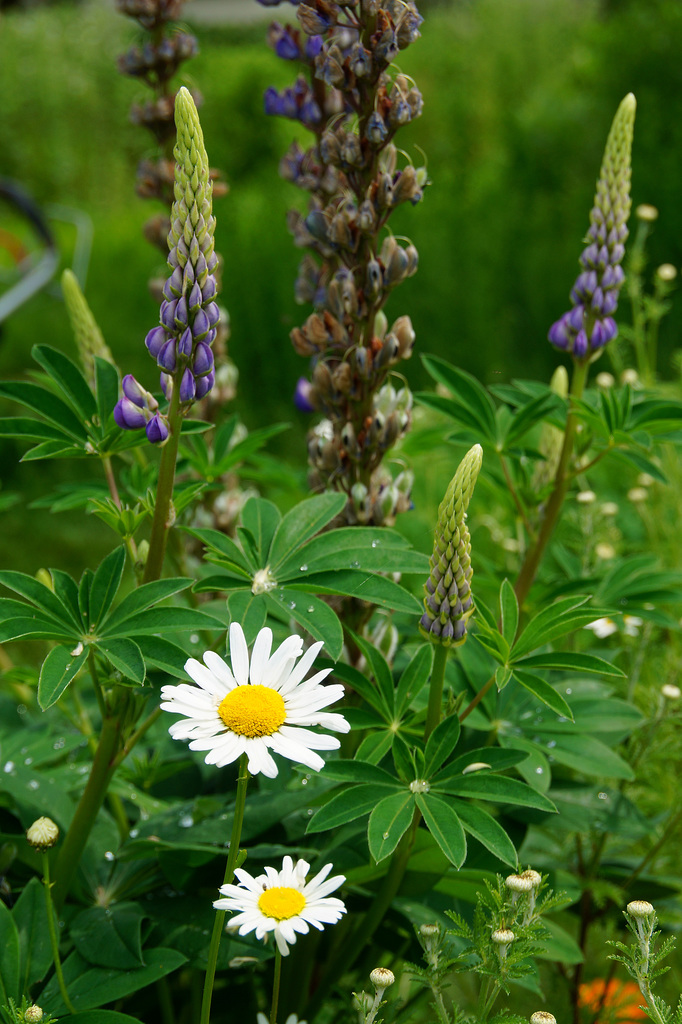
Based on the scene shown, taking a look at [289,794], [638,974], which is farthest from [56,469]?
[638,974]

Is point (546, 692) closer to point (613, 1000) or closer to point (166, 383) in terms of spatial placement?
point (166, 383)

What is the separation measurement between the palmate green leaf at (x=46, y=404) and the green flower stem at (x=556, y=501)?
2.63 ft

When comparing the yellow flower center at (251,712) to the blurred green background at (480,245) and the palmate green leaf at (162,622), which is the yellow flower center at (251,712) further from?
the blurred green background at (480,245)

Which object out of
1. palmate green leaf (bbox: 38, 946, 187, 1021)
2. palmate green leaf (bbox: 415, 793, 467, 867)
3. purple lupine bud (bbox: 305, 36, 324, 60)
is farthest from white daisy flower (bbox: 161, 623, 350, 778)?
purple lupine bud (bbox: 305, 36, 324, 60)

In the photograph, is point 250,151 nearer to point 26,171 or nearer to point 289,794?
point 26,171

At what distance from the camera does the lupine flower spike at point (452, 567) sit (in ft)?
3.97

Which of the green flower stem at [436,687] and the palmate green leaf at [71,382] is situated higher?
the palmate green leaf at [71,382]

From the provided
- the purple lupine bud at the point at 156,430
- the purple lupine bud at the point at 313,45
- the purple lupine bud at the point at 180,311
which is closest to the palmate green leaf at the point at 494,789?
the purple lupine bud at the point at 156,430

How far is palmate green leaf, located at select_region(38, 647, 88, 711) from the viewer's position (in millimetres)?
1144

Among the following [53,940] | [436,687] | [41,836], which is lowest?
[53,940]

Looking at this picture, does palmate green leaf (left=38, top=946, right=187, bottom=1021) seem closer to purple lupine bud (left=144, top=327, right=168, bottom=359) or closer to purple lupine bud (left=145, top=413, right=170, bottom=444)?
purple lupine bud (left=145, top=413, right=170, bottom=444)

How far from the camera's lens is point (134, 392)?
1.31 metres

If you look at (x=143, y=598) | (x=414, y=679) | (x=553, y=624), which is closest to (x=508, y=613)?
(x=553, y=624)

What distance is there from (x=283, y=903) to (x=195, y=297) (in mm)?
716
